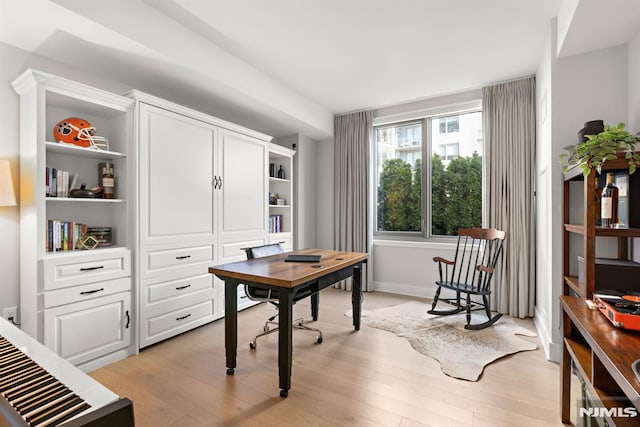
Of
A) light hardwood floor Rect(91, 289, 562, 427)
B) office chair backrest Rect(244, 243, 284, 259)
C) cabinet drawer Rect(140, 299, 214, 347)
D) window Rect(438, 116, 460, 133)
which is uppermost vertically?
window Rect(438, 116, 460, 133)

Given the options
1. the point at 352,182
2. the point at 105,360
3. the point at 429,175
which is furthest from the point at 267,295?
the point at 429,175

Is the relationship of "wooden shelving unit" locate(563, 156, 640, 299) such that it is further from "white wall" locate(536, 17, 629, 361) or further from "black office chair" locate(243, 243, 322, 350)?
"black office chair" locate(243, 243, 322, 350)

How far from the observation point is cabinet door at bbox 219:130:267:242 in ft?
10.9

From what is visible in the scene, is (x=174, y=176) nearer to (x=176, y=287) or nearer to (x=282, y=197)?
(x=176, y=287)

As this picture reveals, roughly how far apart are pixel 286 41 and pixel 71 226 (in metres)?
2.30

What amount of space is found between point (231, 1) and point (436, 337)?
3.20m

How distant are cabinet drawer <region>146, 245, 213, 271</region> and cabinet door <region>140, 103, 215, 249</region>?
0.34 ft

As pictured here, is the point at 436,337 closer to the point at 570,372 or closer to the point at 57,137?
the point at 570,372

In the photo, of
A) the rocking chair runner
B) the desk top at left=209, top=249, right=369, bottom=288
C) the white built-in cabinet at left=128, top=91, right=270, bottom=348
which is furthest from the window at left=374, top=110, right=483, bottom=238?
the white built-in cabinet at left=128, top=91, right=270, bottom=348

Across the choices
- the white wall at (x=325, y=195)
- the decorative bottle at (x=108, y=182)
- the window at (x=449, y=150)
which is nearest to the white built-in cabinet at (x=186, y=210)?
the decorative bottle at (x=108, y=182)

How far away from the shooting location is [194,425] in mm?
1656

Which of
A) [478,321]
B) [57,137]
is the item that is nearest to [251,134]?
[57,137]

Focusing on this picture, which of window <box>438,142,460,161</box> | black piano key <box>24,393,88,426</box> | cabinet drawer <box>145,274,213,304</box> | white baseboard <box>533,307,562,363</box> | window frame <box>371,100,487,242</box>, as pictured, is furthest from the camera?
window <box>438,142,460,161</box>

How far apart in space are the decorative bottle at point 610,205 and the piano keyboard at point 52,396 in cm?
215
